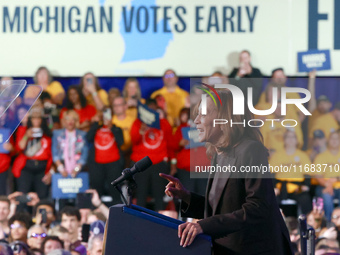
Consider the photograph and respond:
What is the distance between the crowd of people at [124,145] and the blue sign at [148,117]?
0.03m

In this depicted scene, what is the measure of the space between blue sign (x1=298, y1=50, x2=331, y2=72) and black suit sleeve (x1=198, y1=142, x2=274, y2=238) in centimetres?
330

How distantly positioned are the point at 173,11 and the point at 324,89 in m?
1.35

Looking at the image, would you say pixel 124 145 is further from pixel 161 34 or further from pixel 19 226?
pixel 19 226

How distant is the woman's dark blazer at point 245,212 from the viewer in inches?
72.1

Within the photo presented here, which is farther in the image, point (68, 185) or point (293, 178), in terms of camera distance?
point (68, 185)

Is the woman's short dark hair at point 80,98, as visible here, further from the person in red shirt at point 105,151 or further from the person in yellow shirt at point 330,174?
the person in yellow shirt at point 330,174

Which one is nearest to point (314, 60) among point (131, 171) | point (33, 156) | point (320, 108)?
point (320, 108)

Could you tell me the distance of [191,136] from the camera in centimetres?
495

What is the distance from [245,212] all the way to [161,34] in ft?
11.1

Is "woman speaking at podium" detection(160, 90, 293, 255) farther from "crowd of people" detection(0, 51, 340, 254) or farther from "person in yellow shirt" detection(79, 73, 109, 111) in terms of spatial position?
"person in yellow shirt" detection(79, 73, 109, 111)

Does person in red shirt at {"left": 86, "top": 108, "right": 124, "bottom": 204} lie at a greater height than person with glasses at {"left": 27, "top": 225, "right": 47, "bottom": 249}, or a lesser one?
greater

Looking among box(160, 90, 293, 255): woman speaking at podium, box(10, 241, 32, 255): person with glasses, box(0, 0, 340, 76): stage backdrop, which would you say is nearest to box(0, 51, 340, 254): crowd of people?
box(0, 0, 340, 76): stage backdrop

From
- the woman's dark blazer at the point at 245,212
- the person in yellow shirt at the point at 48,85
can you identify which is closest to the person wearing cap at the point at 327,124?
the person in yellow shirt at the point at 48,85

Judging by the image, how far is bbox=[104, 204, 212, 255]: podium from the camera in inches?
68.4
